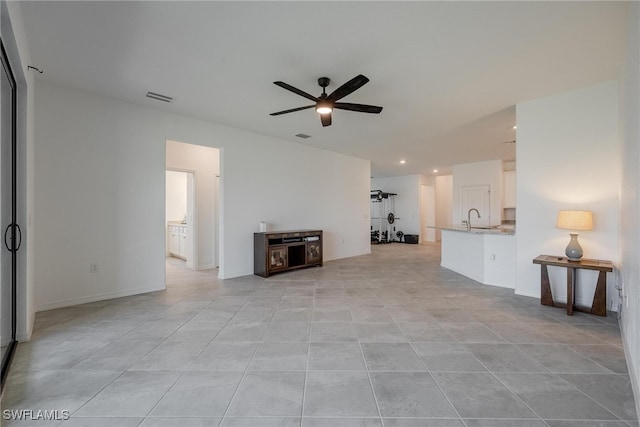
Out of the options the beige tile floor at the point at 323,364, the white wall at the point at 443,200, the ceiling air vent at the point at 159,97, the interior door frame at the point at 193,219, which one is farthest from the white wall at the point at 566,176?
the white wall at the point at 443,200

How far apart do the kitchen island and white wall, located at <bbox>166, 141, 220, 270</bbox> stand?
16.8 feet

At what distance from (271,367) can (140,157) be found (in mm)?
3642

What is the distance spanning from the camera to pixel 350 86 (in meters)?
2.76

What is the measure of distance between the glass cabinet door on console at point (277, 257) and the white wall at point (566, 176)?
150 inches

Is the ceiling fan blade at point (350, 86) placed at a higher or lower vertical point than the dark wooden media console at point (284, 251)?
higher

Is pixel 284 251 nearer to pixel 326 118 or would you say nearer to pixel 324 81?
pixel 326 118

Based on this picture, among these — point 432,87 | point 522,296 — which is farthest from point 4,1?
point 522,296

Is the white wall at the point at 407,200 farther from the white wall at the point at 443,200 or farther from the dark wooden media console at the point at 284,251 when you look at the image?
the dark wooden media console at the point at 284,251

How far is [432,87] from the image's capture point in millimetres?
3408

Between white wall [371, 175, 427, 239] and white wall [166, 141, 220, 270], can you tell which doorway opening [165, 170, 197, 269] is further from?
white wall [371, 175, 427, 239]

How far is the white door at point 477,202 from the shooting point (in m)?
8.23

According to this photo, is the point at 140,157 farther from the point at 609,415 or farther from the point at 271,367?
the point at 609,415
